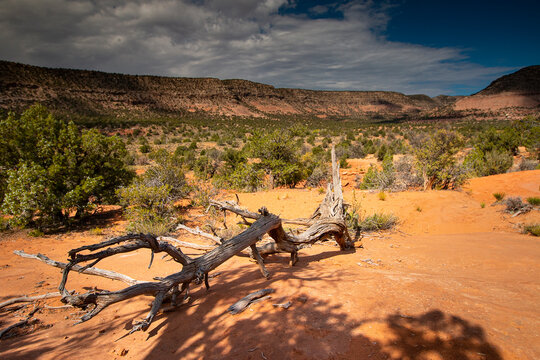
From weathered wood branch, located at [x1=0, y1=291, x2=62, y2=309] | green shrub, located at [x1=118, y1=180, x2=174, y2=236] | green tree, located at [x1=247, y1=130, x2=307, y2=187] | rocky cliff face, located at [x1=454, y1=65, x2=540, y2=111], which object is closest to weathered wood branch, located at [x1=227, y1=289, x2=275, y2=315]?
weathered wood branch, located at [x1=0, y1=291, x2=62, y2=309]

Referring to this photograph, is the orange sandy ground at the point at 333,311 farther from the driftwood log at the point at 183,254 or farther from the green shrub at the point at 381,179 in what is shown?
the green shrub at the point at 381,179

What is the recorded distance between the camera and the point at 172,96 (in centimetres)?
6044

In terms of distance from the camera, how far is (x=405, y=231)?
7746 millimetres

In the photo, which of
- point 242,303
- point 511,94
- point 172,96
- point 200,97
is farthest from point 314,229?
point 511,94

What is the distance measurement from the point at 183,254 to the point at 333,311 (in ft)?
6.09

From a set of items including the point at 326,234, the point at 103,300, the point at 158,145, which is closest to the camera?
the point at 103,300

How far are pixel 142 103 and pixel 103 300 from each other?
60590 millimetres

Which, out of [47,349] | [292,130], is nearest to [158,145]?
A: [292,130]

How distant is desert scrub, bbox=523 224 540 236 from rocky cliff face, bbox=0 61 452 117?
50490 millimetres

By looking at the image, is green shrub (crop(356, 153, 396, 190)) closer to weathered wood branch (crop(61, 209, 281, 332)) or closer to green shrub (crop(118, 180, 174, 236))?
green shrub (crop(118, 180, 174, 236))

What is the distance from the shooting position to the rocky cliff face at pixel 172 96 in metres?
40.9

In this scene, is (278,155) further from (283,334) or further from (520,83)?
(520,83)

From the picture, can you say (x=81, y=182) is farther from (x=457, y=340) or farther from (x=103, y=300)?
(x=457, y=340)

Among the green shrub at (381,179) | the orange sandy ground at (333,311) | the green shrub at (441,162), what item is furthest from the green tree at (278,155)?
the orange sandy ground at (333,311)
